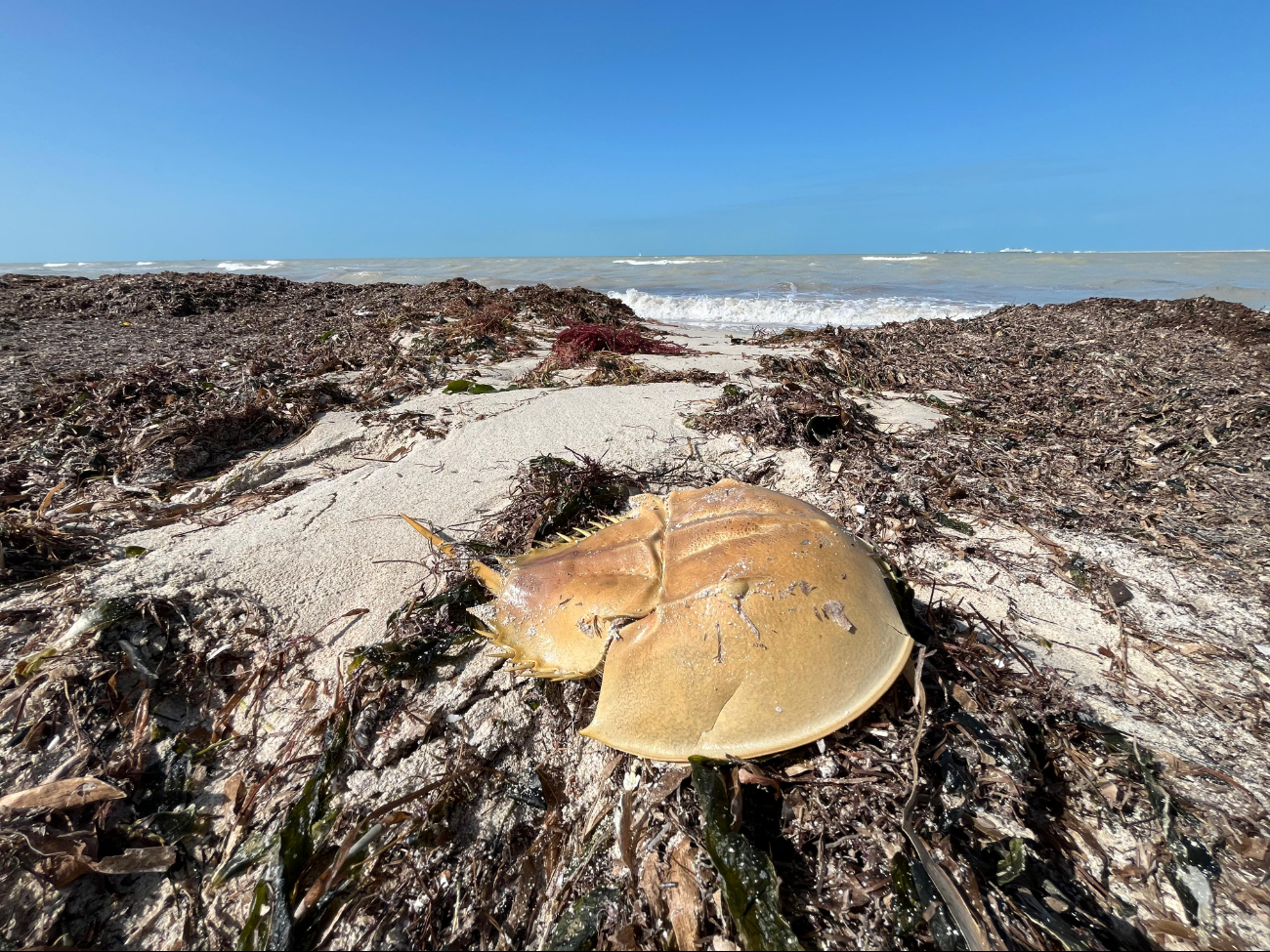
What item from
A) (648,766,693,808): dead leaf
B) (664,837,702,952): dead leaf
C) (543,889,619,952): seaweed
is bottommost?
(543,889,619,952): seaweed

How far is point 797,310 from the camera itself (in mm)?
10242

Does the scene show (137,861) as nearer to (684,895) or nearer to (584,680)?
(584,680)

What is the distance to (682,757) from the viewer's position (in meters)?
1.10

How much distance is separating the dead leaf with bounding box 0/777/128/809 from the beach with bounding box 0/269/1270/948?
0.03 metres

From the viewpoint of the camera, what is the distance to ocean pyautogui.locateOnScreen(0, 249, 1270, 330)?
10.1m

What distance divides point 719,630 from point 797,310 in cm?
1024

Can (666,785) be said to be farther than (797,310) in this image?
No

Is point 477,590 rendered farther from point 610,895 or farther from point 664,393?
Answer: point 664,393

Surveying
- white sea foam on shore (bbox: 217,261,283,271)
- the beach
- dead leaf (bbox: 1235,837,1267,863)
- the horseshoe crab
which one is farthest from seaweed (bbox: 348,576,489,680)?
white sea foam on shore (bbox: 217,261,283,271)

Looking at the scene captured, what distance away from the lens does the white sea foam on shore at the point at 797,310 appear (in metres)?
9.47

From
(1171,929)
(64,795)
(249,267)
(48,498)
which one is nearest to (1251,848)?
(1171,929)

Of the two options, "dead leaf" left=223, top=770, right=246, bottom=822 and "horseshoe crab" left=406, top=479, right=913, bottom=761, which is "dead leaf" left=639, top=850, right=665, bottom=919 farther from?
"dead leaf" left=223, top=770, right=246, bottom=822

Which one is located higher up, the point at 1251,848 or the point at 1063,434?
the point at 1063,434

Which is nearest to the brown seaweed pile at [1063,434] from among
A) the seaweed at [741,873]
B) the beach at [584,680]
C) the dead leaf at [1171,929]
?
the beach at [584,680]
